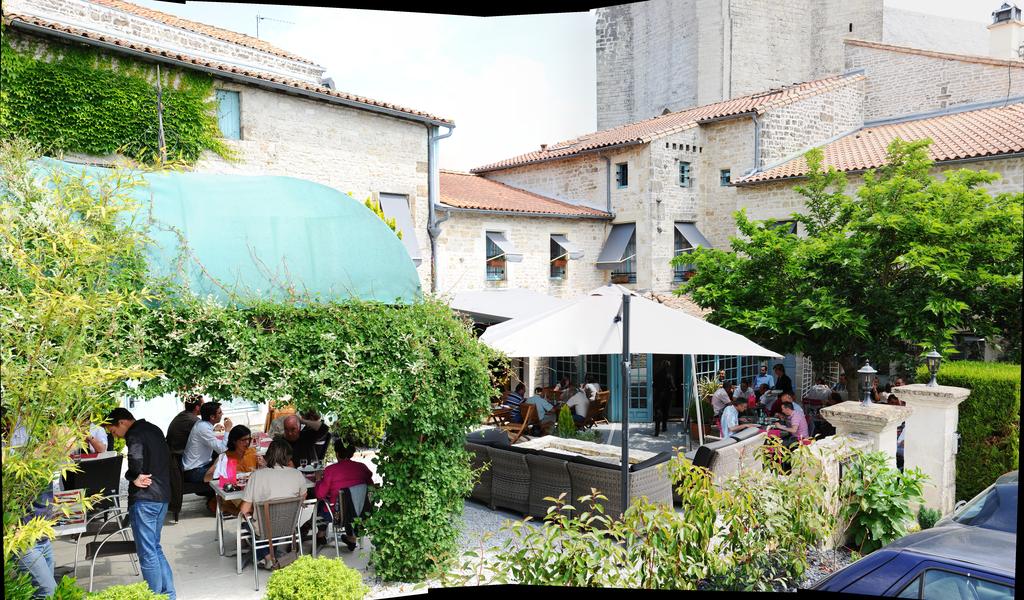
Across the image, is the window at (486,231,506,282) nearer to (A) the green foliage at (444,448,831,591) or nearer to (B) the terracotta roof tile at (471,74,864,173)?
(B) the terracotta roof tile at (471,74,864,173)

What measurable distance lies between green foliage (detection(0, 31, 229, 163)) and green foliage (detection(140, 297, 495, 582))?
4.58 meters

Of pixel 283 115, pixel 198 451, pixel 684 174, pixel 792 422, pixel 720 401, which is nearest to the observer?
pixel 198 451

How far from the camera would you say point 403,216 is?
12.2 m

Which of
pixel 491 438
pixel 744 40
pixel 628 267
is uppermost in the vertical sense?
pixel 744 40

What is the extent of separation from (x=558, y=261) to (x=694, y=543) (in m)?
12.0

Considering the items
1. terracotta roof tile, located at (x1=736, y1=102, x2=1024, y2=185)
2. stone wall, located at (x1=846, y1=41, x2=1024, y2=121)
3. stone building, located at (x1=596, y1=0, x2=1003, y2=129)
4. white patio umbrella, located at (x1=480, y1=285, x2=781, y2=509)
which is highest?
stone building, located at (x1=596, y1=0, x2=1003, y2=129)

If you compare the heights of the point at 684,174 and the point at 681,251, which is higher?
the point at 684,174

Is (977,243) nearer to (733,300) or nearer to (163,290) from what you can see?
(733,300)

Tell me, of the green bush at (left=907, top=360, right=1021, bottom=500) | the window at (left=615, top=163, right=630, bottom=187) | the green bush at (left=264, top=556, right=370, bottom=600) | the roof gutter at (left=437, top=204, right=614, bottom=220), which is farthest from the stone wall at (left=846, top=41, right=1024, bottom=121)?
the green bush at (left=264, top=556, right=370, bottom=600)

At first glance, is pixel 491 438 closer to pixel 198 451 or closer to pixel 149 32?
pixel 198 451

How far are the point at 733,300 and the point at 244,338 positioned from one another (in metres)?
6.44

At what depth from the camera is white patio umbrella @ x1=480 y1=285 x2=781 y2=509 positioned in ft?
22.8

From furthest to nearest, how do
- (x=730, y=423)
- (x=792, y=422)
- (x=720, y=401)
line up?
(x=720, y=401) → (x=730, y=423) → (x=792, y=422)

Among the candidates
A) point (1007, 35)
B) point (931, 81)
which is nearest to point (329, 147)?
point (931, 81)
